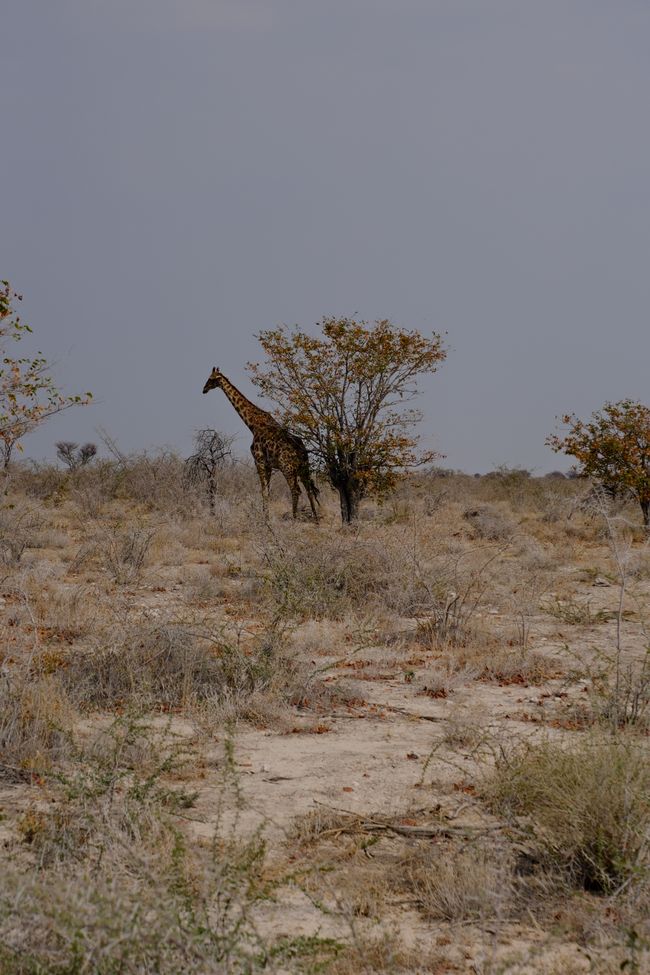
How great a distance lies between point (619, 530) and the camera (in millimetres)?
16031

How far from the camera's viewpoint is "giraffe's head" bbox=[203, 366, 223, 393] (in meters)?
16.3

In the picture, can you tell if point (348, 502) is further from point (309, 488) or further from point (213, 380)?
point (213, 380)

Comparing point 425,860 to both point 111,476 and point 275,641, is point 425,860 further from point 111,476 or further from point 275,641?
point 111,476

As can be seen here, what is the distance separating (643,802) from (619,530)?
13211mm

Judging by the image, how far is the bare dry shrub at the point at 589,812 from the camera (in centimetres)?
337

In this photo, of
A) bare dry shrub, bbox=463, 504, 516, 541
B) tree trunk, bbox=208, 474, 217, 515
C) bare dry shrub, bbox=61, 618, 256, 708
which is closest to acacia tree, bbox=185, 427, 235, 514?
tree trunk, bbox=208, 474, 217, 515

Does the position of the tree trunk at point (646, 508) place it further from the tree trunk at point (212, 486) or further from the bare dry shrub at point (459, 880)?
the bare dry shrub at point (459, 880)

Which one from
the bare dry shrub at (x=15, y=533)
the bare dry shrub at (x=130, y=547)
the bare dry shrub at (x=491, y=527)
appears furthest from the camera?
the bare dry shrub at (x=491, y=527)

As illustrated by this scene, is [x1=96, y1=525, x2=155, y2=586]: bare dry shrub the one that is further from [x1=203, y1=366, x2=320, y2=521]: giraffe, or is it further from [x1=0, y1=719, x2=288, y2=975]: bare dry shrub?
[x1=0, y1=719, x2=288, y2=975]: bare dry shrub

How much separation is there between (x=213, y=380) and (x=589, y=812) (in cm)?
1355

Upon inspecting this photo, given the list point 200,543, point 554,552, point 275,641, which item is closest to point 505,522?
point 554,552

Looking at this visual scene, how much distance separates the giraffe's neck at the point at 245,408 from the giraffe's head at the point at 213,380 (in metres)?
0.08

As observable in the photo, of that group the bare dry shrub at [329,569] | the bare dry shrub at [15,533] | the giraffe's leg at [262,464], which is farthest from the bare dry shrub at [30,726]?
the giraffe's leg at [262,464]

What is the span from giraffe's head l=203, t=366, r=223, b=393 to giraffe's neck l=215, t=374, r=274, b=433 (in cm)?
8
